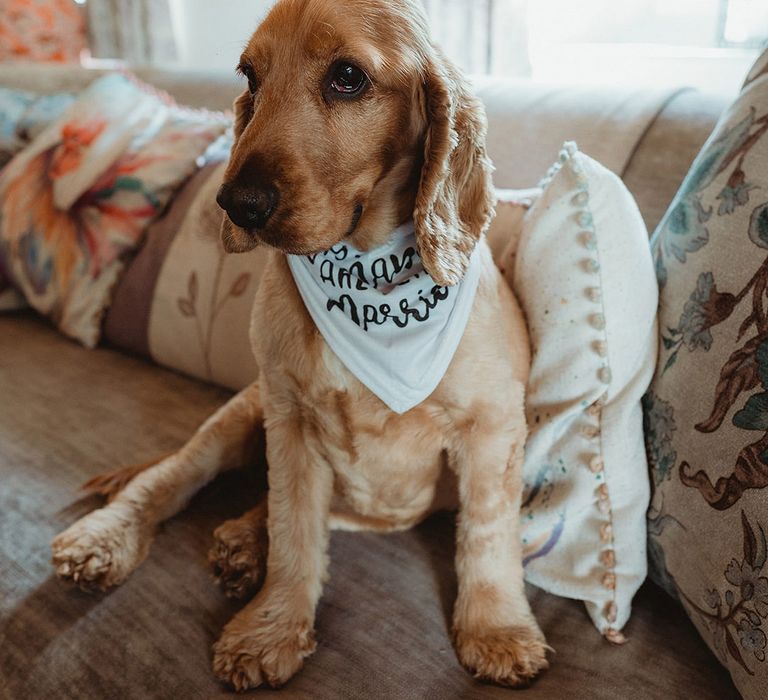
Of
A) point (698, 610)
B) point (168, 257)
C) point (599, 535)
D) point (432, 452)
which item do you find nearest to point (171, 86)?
point (168, 257)

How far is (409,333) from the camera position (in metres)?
1.17

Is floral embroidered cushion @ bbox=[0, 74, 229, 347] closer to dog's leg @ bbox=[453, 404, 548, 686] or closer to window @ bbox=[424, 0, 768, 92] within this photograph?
window @ bbox=[424, 0, 768, 92]

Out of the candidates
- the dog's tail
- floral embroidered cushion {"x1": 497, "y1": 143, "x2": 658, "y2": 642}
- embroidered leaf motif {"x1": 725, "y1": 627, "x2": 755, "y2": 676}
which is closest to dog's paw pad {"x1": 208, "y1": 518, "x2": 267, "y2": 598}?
the dog's tail

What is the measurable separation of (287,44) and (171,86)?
6.27ft

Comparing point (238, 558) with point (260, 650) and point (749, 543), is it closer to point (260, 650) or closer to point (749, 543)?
point (260, 650)

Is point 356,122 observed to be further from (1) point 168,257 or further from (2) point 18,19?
(2) point 18,19

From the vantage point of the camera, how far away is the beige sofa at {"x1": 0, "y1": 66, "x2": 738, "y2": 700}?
3.66 feet

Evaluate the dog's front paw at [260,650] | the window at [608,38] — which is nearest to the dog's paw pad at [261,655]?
the dog's front paw at [260,650]

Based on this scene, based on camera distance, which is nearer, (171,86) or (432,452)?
(432,452)

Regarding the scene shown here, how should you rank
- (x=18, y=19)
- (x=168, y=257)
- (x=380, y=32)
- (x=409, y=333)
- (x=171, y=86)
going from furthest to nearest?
(x=18, y=19) < (x=171, y=86) < (x=168, y=257) < (x=409, y=333) < (x=380, y=32)

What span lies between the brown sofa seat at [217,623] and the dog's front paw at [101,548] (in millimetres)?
28

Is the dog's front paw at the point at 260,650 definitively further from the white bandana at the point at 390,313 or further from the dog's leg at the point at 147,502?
the white bandana at the point at 390,313

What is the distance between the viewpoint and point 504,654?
114cm

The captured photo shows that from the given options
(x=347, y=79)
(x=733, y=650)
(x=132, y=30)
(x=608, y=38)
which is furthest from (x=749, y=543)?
(x=132, y=30)
